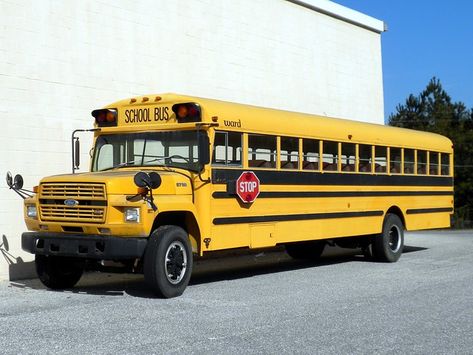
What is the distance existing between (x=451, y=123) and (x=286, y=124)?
61477mm

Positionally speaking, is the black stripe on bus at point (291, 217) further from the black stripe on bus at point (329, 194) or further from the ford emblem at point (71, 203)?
the ford emblem at point (71, 203)

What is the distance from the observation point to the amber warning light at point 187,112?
9.30 metres

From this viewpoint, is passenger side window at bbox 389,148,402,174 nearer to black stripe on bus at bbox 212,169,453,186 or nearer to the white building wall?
black stripe on bus at bbox 212,169,453,186

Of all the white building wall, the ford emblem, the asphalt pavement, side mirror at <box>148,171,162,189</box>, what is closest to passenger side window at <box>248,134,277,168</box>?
the asphalt pavement

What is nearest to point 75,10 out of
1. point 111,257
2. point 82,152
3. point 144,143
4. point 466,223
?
point 82,152

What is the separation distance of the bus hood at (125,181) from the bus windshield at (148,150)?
10.4 inches

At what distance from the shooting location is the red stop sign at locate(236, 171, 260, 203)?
9.76 metres

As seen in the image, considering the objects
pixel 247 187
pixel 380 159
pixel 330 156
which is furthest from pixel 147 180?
pixel 380 159

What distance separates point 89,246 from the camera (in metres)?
8.39

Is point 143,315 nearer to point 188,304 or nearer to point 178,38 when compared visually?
point 188,304

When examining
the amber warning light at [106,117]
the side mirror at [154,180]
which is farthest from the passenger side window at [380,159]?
the side mirror at [154,180]

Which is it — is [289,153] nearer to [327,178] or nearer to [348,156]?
[327,178]

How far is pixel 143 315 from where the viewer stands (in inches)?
297

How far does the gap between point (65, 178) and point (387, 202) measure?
6.72 m
